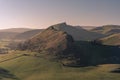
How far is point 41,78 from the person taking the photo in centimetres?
16538

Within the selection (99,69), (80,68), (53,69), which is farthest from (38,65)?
(99,69)

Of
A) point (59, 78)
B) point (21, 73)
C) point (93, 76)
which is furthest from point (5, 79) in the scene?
point (93, 76)

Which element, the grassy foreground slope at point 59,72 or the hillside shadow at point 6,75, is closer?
the grassy foreground slope at point 59,72

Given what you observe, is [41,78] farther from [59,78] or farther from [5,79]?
[5,79]

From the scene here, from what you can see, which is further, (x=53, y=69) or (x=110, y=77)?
(x=53, y=69)

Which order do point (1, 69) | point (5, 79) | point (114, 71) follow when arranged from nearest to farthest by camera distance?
1. point (5, 79)
2. point (114, 71)
3. point (1, 69)

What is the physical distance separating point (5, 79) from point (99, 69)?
6647 centimetres

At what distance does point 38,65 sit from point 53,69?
16.1m

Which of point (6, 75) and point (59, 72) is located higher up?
point (59, 72)

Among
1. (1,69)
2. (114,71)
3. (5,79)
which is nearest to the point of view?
(5,79)

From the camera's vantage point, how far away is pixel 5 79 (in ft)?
534

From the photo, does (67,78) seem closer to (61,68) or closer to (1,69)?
(61,68)

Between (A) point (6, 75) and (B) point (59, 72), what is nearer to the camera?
(A) point (6, 75)

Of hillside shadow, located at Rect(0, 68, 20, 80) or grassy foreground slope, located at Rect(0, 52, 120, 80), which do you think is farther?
hillside shadow, located at Rect(0, 68, 20, 80)
